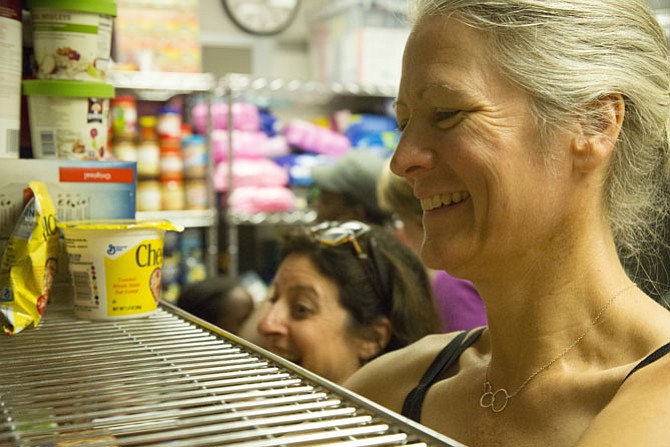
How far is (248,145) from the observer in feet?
12.7

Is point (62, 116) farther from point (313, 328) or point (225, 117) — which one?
point (225, 117)

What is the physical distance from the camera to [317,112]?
466cm

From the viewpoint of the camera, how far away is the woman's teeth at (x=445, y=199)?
3.62 ft

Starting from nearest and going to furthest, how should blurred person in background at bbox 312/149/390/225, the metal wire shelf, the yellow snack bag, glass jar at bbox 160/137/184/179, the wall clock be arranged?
the metal wire shelf
the yellow snack bag
blurred person in background at bbox 312/149/390/225
glass jar at bbox 160/137/184/179
the wall clock

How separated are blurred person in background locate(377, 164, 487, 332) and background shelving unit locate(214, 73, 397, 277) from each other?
1344mm

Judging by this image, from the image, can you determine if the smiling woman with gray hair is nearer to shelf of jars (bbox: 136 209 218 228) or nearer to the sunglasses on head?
the sunglasses on head

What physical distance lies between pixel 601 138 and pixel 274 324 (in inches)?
41.4

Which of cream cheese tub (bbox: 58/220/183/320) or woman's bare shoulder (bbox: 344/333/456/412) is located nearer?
cream cheese tub (bbox: 58/220/183/320)

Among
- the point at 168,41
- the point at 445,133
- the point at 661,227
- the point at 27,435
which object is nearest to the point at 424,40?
the point at 445,133

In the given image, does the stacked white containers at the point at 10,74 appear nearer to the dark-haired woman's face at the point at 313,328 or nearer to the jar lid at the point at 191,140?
the dark-haired woman's face at the point at 313,328

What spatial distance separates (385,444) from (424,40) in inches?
27.4

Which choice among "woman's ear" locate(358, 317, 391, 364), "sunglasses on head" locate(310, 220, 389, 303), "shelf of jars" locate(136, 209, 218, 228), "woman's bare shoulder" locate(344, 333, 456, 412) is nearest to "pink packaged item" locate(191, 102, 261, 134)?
"shelf of jars" locate(136, 209, 218, 228)

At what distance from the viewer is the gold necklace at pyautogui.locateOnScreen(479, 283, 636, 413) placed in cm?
111

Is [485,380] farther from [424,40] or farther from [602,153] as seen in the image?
[424,40]
